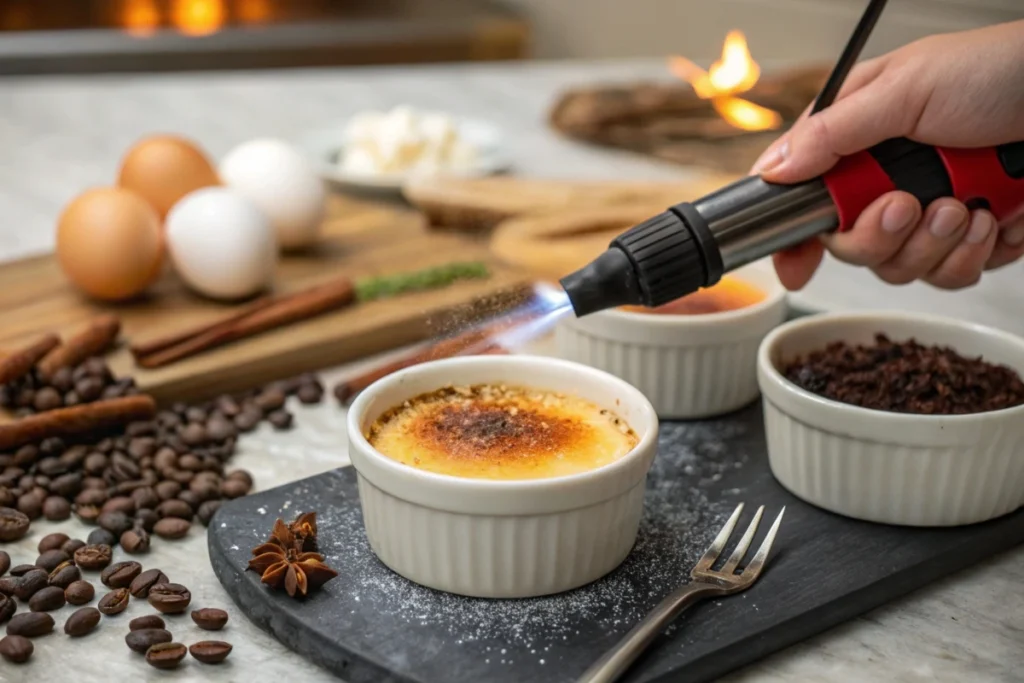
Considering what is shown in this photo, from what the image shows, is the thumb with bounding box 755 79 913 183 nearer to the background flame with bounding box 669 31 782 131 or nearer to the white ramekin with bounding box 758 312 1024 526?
the white ramekin with bounding box 758 312 1024 526

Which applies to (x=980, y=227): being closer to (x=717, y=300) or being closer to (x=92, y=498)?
(x=717, y=300)

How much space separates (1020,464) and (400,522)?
0.78 m

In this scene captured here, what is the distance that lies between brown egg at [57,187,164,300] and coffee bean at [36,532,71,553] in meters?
0.79

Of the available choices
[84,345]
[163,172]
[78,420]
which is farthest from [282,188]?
[78,420]

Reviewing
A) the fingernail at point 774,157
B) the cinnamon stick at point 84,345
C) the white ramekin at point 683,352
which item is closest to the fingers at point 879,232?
the fingernail at point 774,157

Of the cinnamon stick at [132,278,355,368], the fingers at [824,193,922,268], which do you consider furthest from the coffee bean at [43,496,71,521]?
the fingers at [824,193,922,268]

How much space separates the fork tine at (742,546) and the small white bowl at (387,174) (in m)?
1.50

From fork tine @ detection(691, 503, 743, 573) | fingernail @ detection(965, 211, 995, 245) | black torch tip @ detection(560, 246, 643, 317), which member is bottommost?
fork tine @ detection(691, 503, 743, 573)

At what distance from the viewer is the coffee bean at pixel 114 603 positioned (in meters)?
1.32

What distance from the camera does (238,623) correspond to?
1.33m

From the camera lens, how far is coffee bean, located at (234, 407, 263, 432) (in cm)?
181

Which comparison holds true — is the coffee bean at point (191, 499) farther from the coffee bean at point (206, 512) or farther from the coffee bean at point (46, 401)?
the coffee bean at point (46, 401)

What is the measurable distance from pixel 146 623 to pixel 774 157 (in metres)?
0.94

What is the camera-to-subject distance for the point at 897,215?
1.48 metres
